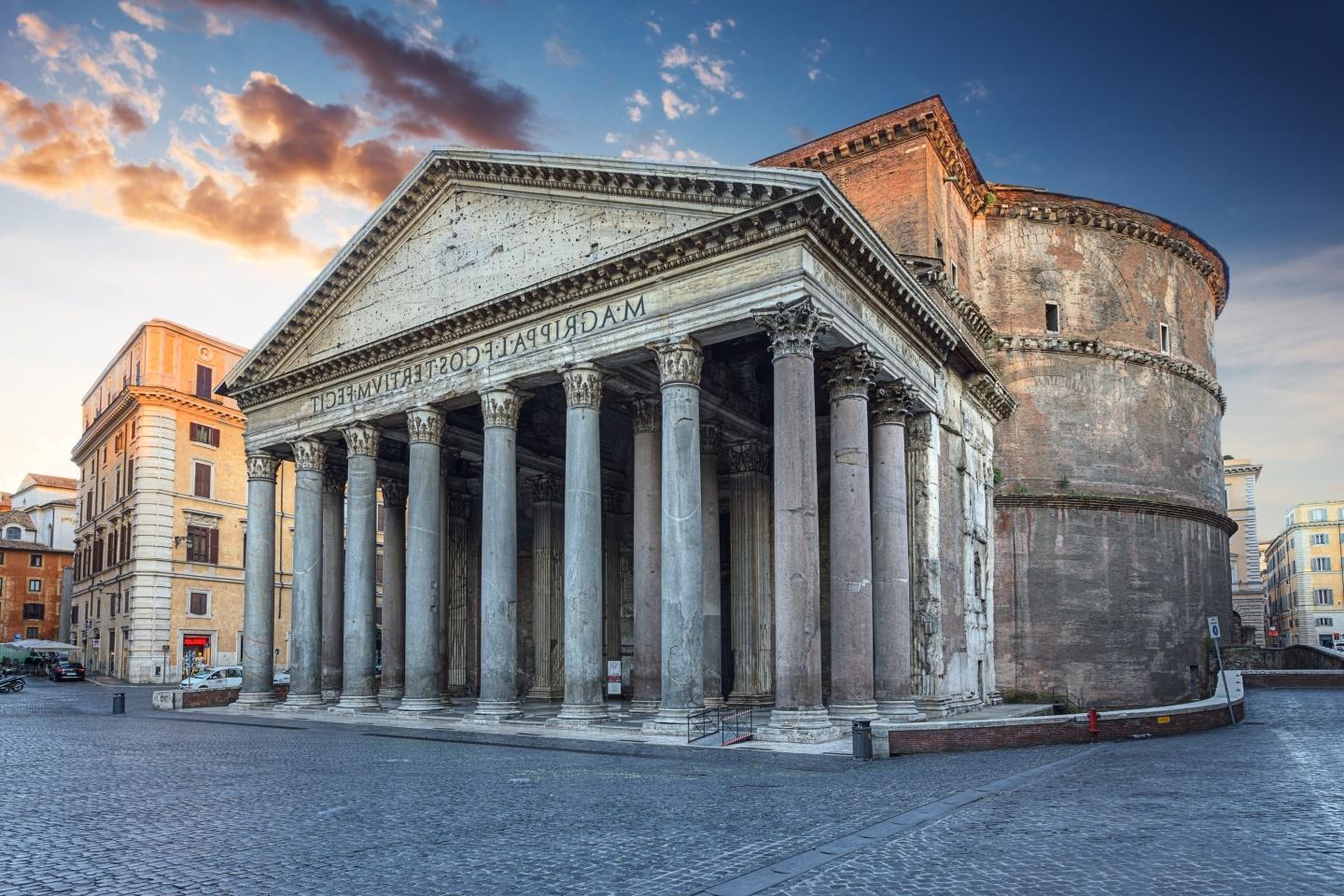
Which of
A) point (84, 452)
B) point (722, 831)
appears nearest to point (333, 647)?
point (722, 831)

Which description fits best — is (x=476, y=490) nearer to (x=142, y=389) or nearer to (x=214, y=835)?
(x=142, y=389)

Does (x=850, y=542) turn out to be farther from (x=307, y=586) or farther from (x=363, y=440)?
(x=307, y=586)

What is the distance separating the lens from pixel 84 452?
5284cm

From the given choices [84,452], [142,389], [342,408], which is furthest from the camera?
[84,452]

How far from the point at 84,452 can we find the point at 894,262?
47494 millimetres

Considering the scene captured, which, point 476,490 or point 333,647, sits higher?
point 476,490

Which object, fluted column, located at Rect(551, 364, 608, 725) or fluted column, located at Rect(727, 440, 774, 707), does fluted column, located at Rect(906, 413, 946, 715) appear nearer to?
fluted column, located at Rect(727, 440, 774, 707)

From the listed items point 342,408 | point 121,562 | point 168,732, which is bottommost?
point 168,732

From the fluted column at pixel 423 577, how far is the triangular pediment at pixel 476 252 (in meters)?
2.87

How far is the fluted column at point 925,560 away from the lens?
21.5 metres

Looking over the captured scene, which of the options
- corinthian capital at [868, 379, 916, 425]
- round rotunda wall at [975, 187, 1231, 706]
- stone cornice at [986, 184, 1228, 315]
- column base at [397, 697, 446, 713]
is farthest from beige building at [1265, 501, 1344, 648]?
column base at [397, 697, 446, 713]

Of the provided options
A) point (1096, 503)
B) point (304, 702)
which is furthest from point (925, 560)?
point (304, 702)

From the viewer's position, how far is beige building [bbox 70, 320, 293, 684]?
41812mm

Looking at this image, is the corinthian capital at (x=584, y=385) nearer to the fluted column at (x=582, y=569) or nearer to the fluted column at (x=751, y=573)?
the fluted column at (x=582, y=569)
